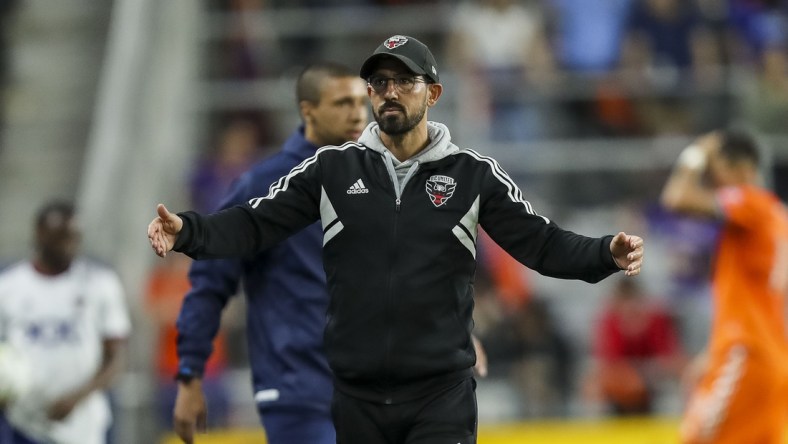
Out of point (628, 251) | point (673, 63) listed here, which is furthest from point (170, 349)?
point (628, 251)

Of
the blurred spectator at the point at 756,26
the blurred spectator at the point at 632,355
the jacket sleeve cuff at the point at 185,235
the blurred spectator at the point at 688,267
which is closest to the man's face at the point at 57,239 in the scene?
the jacket sleeve cuff at the point at 185,235

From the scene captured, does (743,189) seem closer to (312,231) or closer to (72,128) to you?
(312,231)

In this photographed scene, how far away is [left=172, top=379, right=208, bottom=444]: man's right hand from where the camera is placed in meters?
7.45

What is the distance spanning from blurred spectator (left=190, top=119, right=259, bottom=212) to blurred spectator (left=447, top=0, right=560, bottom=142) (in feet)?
6.94

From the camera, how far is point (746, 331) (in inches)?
370

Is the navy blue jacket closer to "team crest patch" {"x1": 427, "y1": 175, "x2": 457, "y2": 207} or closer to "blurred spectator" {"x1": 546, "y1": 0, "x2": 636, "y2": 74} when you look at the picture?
"team crest patch" {"x1": 427, "y1": 175, "x2": 457, "y2": 207}

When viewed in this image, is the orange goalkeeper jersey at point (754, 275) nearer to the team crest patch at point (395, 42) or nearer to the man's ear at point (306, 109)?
the man's ear at point (306, 109)

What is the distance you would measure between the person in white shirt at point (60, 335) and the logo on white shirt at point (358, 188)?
376cm

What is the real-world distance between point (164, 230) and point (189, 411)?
187cm

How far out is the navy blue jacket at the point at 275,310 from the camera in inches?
291

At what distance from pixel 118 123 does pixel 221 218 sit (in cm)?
873

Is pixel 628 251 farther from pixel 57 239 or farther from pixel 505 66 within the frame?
pixel 505 66

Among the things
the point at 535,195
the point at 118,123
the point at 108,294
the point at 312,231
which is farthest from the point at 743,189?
the point at 118,123

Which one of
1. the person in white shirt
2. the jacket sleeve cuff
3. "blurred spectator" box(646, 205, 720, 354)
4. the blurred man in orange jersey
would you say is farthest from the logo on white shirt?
"blurred spectator" box(646, 205, 720, 354)
